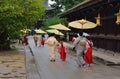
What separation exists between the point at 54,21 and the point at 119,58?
30612 millimetres

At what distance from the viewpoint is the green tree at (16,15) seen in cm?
3059

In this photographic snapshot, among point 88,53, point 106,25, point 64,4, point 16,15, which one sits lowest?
point 88,53

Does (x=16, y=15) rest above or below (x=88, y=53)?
above

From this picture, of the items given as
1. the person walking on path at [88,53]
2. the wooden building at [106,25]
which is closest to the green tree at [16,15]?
the wooden building at [106,25]

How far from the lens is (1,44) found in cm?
3475

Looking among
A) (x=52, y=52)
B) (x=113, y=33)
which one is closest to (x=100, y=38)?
(x=113, y=33)

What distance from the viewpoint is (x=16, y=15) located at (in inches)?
1227

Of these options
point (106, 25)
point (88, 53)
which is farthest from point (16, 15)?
point (88, 53)

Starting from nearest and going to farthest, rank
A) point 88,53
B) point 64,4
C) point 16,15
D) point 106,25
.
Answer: point 88,53 → point 106,25 → point 16,15 → point 64,4

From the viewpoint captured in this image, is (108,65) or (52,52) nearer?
(108,65)

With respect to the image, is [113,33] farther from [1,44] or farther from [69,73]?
[1,44]

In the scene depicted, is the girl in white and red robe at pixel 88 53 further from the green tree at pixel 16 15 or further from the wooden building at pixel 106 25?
the green tree at pixel 16 15

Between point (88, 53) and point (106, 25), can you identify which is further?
point (106, 25)

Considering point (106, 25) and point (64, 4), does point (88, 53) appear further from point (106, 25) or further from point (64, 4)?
point (64, 4)
